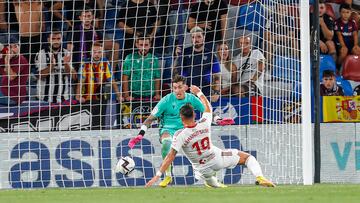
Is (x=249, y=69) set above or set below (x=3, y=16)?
below

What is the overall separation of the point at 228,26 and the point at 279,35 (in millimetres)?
2472

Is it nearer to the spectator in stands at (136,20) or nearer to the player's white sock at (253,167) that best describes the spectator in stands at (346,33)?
the spectator in stands at (136,20)

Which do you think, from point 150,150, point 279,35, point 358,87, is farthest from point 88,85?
point 358,87

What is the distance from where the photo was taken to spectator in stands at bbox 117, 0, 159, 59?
→ 2133cm

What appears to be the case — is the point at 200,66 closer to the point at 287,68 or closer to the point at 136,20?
the point at 136,20

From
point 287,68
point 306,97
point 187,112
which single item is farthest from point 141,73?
point 187,112

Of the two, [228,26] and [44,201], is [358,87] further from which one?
[44,201]

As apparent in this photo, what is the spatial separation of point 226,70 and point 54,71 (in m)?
3.40

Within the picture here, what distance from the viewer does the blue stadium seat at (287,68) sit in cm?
1929

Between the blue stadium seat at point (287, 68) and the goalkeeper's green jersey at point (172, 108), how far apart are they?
6.58 ft

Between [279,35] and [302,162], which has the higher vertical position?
[279,35]

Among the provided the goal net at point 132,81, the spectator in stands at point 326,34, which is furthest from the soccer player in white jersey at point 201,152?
Result: the spectator in stands at point 326,34

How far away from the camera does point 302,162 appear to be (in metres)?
17.7

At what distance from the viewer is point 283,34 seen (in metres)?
19.2
